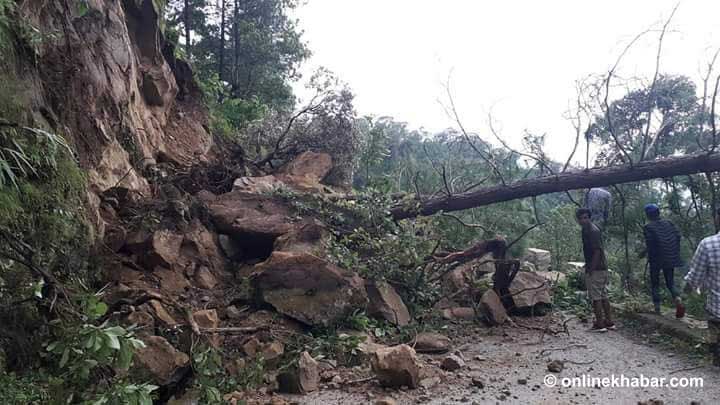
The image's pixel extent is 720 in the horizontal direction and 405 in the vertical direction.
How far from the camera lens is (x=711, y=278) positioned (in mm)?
4609

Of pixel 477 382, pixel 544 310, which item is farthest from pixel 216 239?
pixel 544 310

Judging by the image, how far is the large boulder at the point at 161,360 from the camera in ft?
12.5

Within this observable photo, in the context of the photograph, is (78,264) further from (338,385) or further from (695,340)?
(695,340)

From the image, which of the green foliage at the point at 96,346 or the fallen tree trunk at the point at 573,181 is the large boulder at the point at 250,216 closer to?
the fallen tree trunk at the point at 573,181

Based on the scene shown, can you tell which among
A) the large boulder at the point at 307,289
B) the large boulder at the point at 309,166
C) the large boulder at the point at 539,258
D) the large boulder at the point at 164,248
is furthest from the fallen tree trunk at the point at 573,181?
the large boulder at the point at 539,258

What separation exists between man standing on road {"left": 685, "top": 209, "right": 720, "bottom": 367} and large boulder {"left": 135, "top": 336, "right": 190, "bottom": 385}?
4784 millimetres

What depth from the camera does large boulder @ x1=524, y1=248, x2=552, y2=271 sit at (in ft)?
40.0

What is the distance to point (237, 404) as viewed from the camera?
12.1ft

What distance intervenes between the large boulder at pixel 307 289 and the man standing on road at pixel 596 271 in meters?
2.94

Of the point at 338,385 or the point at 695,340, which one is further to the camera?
the point at 695,340

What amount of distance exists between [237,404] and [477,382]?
6.82 ft

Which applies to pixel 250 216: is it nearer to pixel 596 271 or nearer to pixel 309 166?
pixel 309 166

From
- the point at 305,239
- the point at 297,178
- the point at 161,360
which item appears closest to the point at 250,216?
the point at 305,239

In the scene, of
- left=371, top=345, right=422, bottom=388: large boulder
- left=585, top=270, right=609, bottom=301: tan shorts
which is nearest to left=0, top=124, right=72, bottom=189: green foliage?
left=371, top=345, right=422, bottom=388: large boulder
